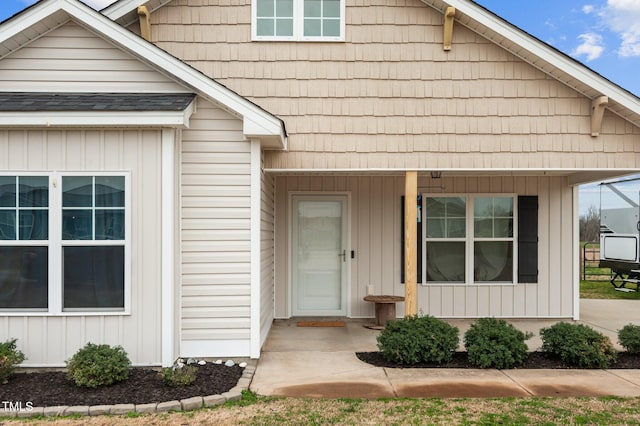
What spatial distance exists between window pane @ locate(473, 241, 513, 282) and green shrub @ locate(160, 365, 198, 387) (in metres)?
5.35

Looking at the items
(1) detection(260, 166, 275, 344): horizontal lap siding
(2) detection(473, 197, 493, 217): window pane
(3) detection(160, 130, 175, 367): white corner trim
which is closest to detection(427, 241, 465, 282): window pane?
(2) detection(473, 197, 493, 217): window pane

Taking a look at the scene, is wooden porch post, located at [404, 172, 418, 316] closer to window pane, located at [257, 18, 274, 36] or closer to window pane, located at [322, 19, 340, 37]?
window pane, located at [322, 19, 340, 37]

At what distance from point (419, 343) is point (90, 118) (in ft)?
13.8

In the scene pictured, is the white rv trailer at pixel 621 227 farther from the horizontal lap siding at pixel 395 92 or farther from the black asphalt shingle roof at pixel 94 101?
the black asphalt shingle roof at pixel 94 101

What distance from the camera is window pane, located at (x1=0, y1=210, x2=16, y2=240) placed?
5551mm

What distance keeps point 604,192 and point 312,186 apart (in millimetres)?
9840

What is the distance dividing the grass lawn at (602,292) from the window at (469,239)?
16.6 ft

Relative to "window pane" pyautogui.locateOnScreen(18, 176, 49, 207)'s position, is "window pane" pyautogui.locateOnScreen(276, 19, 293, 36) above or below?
above

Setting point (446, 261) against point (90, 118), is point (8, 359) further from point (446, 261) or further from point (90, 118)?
point (446, 261)

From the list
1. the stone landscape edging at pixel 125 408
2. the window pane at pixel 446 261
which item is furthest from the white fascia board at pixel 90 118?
the window pane at pixel 446 261

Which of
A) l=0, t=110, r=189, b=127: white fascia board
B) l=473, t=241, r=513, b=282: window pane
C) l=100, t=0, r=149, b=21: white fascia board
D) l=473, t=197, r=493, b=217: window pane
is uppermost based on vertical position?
l=100, t=0, r=149, b=21: white fascia board

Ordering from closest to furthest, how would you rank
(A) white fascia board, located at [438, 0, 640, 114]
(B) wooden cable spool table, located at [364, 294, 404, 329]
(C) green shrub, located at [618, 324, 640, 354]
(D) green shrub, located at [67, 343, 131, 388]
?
(D) green shrub, located at [67, 343, 131, 388]
(C) green shrub, located at [618, 324, 640, 354]
(A) white fascia board, located at [438, 0, 640, 114]
(B) wooden cable spool table, located at [364, 294, 404, 329]

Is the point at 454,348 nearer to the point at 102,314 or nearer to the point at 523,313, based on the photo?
the point at 523,313

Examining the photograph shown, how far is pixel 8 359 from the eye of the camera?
16.5 ft
